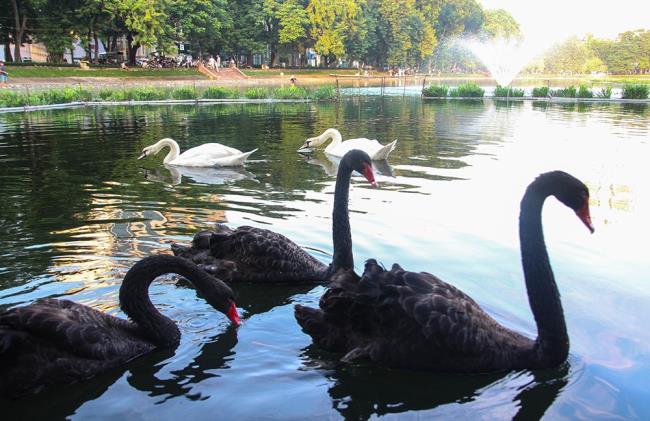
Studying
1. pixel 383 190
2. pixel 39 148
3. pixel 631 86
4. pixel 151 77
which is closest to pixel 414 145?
pixel 383 190

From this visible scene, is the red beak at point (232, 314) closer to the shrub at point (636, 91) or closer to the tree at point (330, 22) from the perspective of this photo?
the shrub at point (636, 91)

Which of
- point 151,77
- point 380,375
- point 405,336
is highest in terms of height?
point 151,77

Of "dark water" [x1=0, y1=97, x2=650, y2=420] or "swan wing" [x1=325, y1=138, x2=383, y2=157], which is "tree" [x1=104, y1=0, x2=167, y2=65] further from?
"swan wing" [x1=325, y1=138, x2=383, y2=157]

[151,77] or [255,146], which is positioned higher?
[151,77]

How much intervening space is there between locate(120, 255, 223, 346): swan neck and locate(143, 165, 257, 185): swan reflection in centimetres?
574

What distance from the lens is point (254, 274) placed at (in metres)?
5.05

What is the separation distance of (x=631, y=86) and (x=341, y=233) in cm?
2864

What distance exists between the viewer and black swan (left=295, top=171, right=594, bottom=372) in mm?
3336

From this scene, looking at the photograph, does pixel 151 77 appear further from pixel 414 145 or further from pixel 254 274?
pixel 254 274

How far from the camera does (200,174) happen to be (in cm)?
1028

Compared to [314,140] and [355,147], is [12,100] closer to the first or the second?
[314,140]

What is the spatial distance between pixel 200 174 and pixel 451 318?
7656 mm

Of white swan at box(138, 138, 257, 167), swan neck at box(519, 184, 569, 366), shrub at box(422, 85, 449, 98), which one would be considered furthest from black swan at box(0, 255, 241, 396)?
shrub at box(422, 85, 449, 98)

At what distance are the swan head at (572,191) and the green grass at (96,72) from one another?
3446 centimetres
